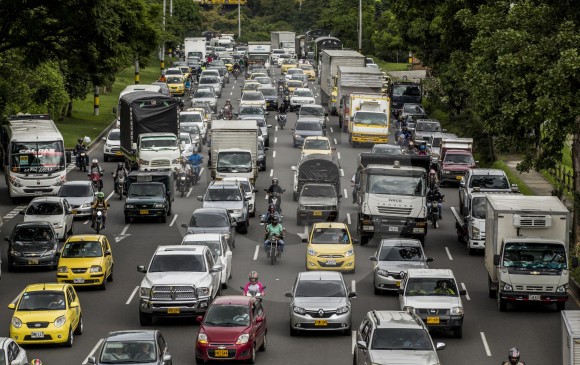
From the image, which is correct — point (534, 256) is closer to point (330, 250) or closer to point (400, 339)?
point (330, 250)

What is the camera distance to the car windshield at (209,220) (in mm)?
45531

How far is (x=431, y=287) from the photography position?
35000 mm

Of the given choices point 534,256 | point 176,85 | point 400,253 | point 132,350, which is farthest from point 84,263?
point 176,85

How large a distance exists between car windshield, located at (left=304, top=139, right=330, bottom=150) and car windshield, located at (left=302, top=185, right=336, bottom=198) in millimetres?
13198

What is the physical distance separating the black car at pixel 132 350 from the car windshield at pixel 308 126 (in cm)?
4581

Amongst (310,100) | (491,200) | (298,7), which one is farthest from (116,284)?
(298,7)

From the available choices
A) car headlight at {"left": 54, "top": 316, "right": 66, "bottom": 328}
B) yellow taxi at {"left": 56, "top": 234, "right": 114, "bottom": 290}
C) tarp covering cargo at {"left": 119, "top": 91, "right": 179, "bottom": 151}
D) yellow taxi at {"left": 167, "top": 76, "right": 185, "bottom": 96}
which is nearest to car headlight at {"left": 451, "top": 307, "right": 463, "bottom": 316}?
car headlight at {"left": 54, "top": 316, "right": 66, "bottom": 328}

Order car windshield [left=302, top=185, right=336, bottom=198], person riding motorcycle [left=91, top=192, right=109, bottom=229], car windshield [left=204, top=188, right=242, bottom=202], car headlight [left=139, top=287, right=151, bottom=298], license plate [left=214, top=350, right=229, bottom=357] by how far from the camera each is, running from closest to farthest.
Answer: license plate [left=214, top=350, right=229, bottom=357] < car headlight [left=139, top=287, right=151, bottom=298] < person riding motorcycle [left=91, top=192, right=109, bottom=229] < car windshield [left=204, top=188, right=242, bottom=202] < car windshield [left=302, top=185, right=336, bottom=198]

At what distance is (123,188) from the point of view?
189 ft

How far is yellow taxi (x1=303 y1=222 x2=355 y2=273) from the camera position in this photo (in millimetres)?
42250

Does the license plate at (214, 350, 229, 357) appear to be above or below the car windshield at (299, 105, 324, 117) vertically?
below

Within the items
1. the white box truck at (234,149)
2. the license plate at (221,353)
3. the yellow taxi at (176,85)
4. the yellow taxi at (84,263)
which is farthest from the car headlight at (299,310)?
the yellow taxi at (176,85)

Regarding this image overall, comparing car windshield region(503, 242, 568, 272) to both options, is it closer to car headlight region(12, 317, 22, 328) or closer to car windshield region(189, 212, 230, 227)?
car windshield region(189, 212, 230, 227)

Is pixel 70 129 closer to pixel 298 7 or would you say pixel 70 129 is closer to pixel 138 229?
pixel 138 229
